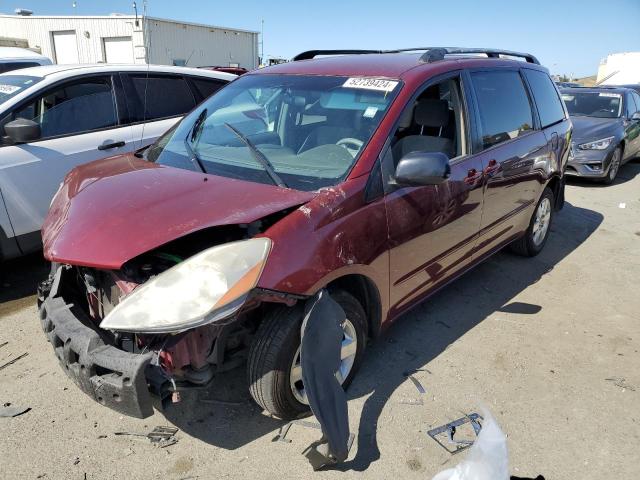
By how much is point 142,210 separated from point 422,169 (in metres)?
1.41

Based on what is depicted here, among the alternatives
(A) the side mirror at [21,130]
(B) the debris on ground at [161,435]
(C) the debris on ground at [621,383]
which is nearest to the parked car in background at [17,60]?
(A) the side mirror at [21,130]

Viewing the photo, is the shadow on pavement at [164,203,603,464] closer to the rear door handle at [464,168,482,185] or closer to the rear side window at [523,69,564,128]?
the rear door handle at [464,168,482,185]

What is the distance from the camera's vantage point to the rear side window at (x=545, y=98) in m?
4.46

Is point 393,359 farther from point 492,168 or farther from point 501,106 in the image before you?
point 501,106

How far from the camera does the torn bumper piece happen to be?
78.7 inches

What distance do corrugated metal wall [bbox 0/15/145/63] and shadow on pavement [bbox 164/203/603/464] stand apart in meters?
20.6

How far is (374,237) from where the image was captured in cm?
261

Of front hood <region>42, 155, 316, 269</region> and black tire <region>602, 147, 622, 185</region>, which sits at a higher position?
front hood <region>42, 155, 316, 269</region>

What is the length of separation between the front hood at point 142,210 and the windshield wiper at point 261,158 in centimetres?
11

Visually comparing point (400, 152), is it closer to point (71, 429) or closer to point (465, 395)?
point (465, 395)

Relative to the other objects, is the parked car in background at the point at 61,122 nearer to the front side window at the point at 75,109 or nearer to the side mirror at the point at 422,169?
the front side window at the point at 75,109

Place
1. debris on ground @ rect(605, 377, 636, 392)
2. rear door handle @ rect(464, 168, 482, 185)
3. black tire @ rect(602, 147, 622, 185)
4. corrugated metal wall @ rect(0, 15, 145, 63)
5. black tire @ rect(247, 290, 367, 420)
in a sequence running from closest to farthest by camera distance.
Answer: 1. black tire @ rect(247, 290, 367, 420)
2. debris on ground @ rect(605, 377, 636, 392)
3. rear door handle @ rect(464, 168, 482, 185)
4. black tire @ rect(602, 147, 622, 185)
5. corrugated metal wall @ rect(0, 15, 145, 63)

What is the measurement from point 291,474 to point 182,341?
2.76 feet

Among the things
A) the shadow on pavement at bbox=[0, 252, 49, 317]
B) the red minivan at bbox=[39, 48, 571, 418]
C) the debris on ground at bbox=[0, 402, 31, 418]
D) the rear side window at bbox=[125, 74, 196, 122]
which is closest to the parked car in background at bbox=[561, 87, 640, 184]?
the red minivan at bbox=[39, 48, 571, 418]
